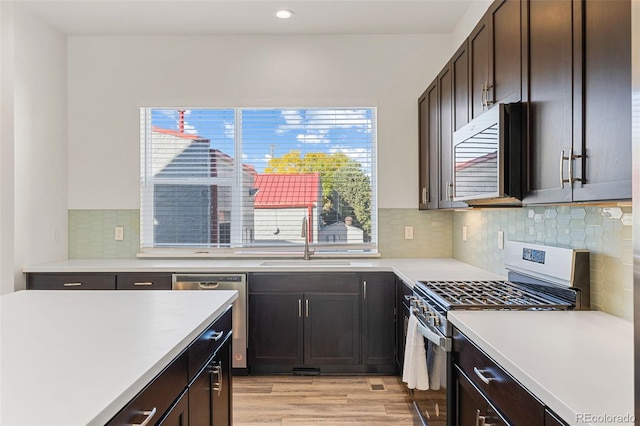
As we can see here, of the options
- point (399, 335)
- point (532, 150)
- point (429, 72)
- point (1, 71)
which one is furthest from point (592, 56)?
point (1, 71)

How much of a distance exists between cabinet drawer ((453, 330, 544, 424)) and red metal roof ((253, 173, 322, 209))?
2.26 m

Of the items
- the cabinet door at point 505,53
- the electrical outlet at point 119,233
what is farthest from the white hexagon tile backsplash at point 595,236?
the electrical outlet at point 119,233

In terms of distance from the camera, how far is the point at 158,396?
3.74 ft

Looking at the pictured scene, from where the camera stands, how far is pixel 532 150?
5.39 feet

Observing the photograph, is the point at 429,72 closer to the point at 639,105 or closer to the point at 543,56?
the point at 543,56

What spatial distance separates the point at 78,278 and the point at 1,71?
5.15 feet

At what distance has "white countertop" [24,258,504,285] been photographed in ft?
9.39

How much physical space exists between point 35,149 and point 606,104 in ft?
12.3

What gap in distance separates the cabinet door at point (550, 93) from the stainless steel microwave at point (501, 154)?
0.07 meters

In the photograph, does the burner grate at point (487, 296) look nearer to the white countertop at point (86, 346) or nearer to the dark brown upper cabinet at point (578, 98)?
the dark brown upper cabinet at point (578, 98)

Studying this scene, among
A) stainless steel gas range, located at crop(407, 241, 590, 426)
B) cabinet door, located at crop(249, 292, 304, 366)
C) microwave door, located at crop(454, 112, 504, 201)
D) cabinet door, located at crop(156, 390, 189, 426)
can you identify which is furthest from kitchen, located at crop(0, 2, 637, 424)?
cabinet door, located at crop(156, 390, 189, 426)

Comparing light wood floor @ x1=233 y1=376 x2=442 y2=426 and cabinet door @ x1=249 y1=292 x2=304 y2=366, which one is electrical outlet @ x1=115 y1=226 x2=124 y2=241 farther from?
light wood floor @ x1=233 y1=376 x2=442 y2=426

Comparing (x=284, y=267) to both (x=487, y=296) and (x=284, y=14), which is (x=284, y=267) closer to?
(x=487, y=296)

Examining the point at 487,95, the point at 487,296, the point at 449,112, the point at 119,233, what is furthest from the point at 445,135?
the point at 119,233
